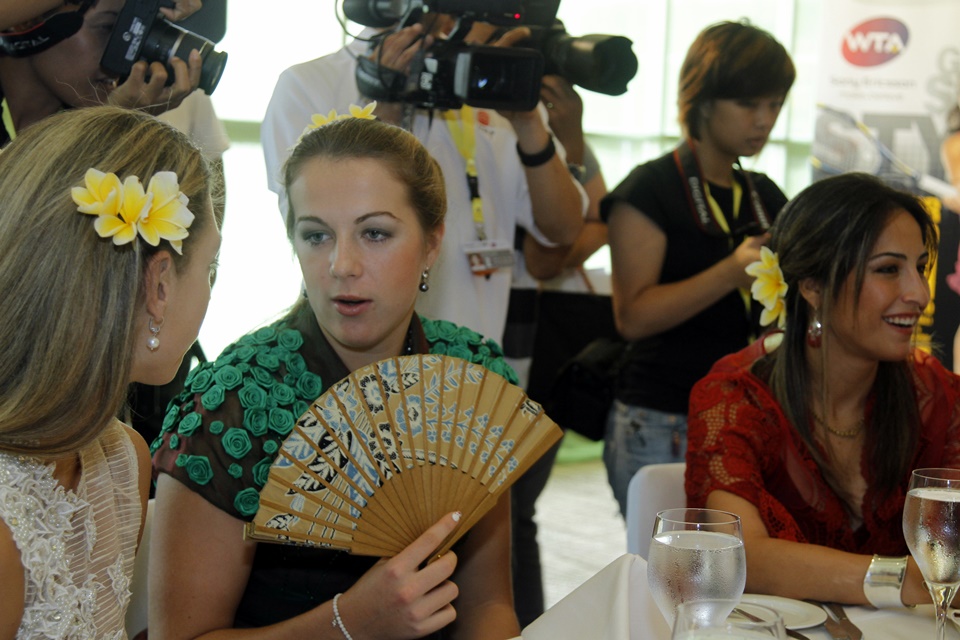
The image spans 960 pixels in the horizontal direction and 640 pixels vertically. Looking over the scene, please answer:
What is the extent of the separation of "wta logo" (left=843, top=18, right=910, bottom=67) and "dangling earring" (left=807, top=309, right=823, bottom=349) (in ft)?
8.94

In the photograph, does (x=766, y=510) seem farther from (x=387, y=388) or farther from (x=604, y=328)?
(x=604, y=328)

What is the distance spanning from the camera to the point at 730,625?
85cm

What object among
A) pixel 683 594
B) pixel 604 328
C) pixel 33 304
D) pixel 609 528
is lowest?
pixel 609 528

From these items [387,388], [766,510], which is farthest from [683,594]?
[766,510]

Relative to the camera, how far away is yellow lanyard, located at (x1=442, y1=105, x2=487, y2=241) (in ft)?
7.79

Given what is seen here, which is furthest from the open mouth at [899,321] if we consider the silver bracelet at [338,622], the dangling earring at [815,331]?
the silver bracelet at [338,622]

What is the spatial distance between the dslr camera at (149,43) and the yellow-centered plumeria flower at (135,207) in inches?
31.0

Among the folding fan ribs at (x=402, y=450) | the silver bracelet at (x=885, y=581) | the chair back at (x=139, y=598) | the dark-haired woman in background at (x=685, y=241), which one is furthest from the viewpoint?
the dark-haired woman in background at (x=685, y=241)

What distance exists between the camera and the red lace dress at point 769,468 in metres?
1.77

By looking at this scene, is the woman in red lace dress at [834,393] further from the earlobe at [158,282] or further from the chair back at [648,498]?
the earlobe at [158,282]

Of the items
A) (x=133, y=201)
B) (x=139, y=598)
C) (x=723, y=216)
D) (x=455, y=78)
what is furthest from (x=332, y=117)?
(x=723, y=216)

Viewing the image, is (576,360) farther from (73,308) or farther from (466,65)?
(73,308)

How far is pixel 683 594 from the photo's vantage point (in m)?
1.06

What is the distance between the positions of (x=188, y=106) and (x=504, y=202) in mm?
752
